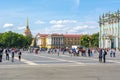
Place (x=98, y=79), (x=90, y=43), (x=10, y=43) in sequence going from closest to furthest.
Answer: (x=98, y=79), (x=90, y=43), (x=10, y=43)

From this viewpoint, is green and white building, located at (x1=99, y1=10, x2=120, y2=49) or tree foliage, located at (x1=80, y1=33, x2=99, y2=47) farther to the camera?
tree foliage, located at (x1=80, y1=33, x2=99, y2=47)

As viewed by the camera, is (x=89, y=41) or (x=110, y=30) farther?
(x=89, y=41)

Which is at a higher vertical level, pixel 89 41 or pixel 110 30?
pixel 110 30

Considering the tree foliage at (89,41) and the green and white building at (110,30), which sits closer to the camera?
the green and white building at (110,30)

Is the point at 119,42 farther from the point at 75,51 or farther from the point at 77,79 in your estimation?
the point at 77,79

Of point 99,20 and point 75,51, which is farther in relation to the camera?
point 99,20

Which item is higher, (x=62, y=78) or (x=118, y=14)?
(x=118, y=14)

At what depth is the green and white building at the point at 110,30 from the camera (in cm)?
11960

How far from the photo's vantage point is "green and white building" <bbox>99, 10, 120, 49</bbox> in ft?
392

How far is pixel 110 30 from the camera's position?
416ft

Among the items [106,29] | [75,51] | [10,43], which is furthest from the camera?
[10,43]

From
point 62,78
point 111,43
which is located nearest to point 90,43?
point 111,43

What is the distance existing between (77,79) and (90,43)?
161276 mm

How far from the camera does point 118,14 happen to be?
120000mm
